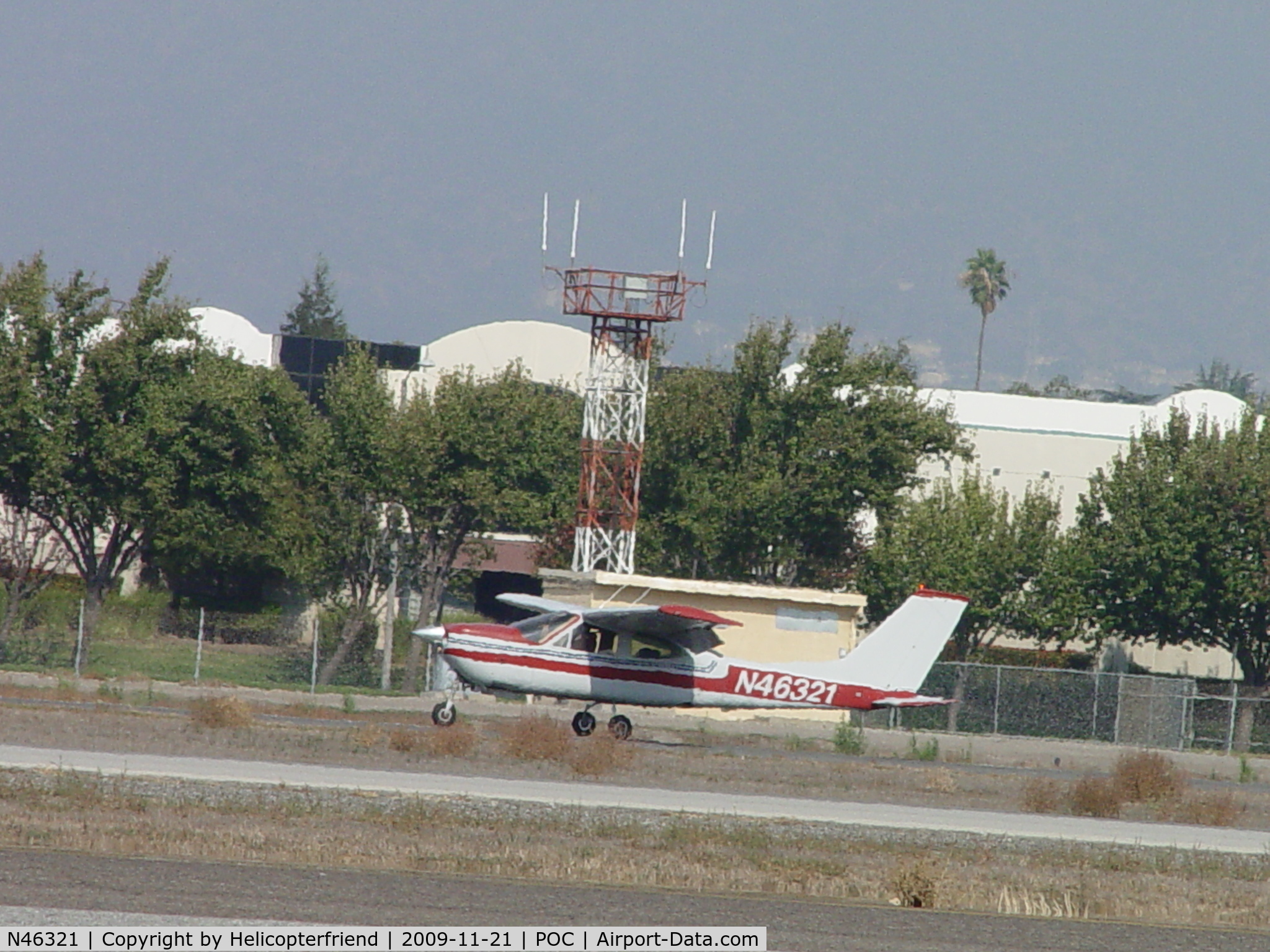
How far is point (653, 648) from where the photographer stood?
97.3ft

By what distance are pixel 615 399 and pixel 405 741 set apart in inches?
912

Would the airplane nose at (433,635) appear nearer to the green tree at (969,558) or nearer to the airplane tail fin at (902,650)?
the airplane tail fin at (902,650)

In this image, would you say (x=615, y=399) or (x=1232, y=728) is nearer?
(x=1232, y=728)

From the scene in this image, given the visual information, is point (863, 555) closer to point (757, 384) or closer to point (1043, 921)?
point (757, 384)

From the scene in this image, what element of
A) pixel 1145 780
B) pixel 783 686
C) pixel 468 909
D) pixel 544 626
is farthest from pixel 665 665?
pixel 468 909

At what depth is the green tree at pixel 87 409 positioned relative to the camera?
43.8m

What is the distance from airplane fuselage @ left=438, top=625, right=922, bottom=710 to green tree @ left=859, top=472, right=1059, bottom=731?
1830 cm

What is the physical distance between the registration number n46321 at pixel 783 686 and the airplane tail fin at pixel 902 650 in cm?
33

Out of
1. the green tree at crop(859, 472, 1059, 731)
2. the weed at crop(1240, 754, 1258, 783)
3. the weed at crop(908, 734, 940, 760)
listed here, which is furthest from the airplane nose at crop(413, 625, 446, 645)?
the green tree at crop(859, 472, 1059, 731)

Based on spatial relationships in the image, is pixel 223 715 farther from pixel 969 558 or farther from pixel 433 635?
pixel 969 558

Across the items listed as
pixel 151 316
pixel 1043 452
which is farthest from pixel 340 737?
pixel 1043 452

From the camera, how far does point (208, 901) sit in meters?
11.6

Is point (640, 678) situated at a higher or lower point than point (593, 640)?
lower

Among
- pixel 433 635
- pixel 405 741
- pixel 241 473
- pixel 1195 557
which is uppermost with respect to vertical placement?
pixel 241 473
